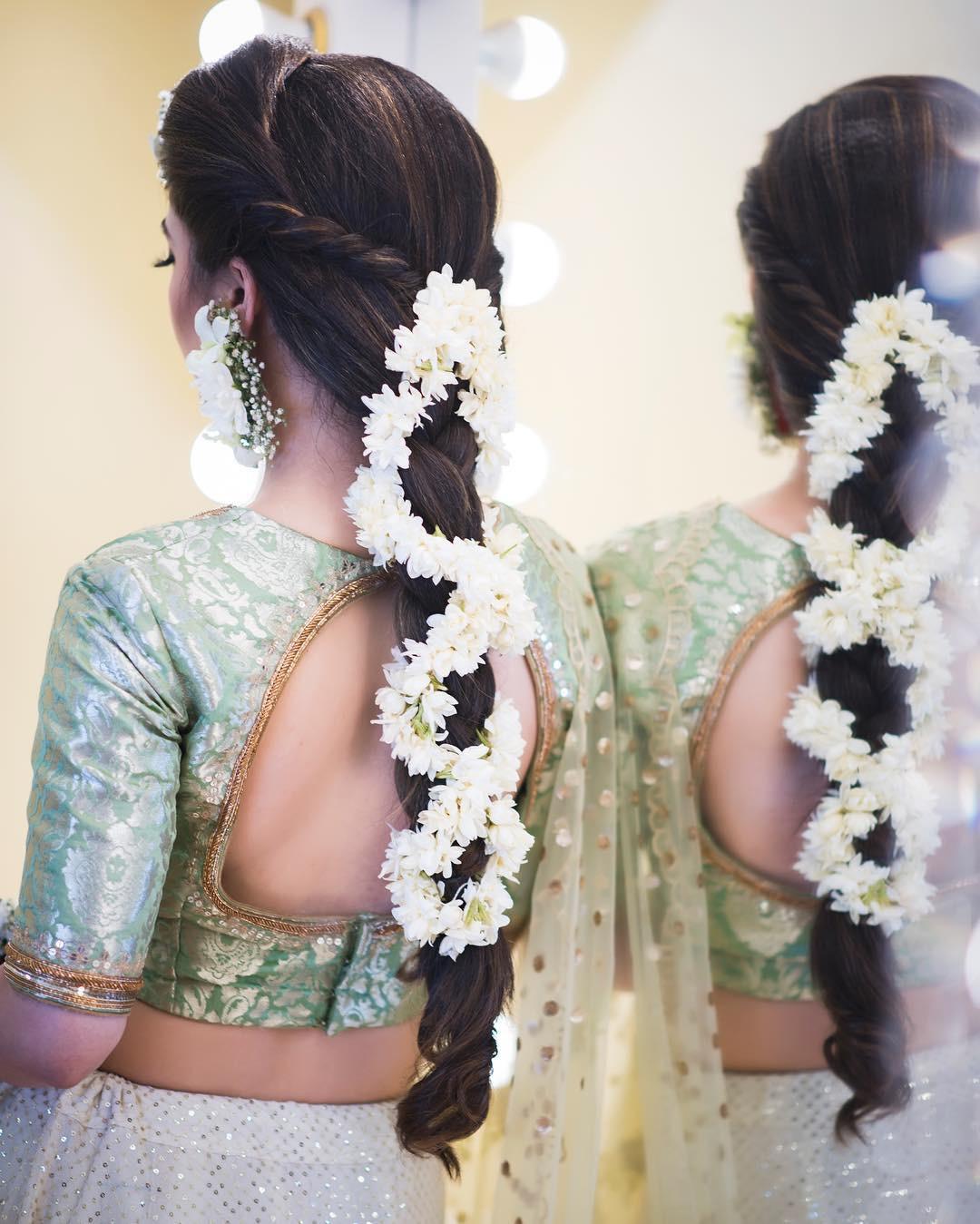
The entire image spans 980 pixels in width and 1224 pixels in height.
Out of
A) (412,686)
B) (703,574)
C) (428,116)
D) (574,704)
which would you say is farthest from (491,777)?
(428,116)

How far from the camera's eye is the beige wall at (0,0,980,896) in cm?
125

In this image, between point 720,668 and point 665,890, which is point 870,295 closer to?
point 720,668

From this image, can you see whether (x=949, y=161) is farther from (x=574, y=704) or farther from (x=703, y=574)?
(x=574, y=704)

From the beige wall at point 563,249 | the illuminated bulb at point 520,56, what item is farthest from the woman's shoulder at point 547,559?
the illuminated bulb at point 520,56

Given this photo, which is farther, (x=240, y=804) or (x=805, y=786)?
(x=805, y=786)

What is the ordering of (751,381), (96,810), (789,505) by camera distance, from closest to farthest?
(96,810) < (789,505) < (751,381)

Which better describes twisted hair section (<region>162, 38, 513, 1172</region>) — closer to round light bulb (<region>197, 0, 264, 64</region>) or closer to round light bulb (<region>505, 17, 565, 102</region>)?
round light bulb (<region>197, 0, 264, 64</region>)

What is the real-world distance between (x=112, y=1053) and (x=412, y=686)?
1.39 ft

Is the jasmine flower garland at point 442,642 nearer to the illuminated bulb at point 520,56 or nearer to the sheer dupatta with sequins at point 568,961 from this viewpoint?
the sheer dupatta with sequins at point 568,961

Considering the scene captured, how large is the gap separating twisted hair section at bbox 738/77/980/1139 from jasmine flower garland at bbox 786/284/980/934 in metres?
0.02

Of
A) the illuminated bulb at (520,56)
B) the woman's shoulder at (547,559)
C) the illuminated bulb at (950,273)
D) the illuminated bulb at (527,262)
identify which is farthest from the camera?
the illuminated bulb at (527,262)

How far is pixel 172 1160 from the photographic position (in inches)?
39.7

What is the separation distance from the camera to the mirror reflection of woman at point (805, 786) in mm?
1302

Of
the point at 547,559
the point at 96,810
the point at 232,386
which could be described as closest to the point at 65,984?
the point at 96,810
